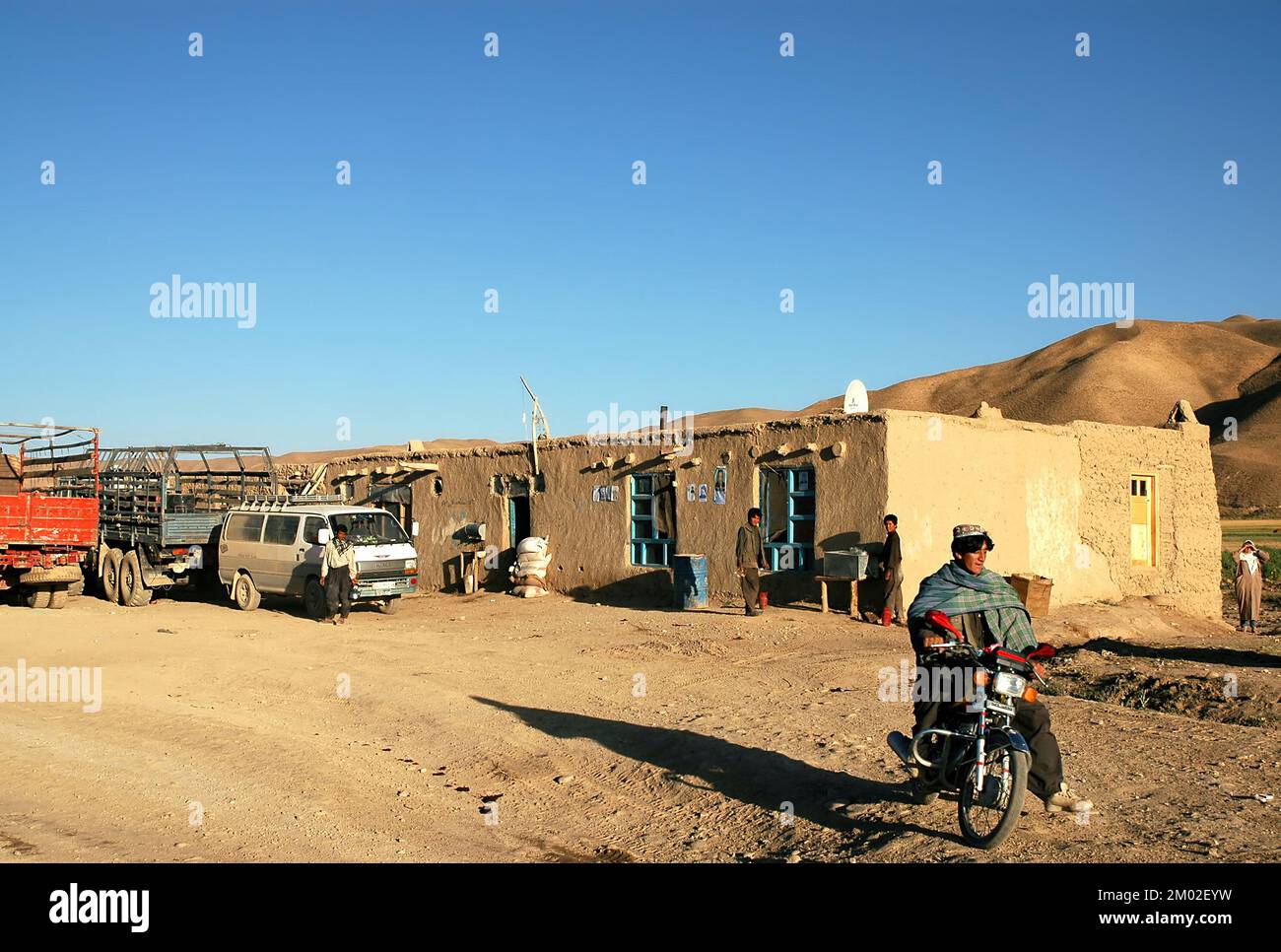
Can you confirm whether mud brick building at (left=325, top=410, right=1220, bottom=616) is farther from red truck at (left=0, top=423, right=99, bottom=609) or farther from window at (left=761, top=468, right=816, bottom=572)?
red truck at (left=0, top=423, right=99, bottom=609)

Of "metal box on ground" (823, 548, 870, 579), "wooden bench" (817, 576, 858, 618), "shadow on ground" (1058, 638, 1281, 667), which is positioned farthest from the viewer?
"wooden bench" (817, 576, 858, 618)

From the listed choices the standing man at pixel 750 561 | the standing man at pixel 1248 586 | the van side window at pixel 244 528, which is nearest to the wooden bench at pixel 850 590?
the standing man at pixel 750 561

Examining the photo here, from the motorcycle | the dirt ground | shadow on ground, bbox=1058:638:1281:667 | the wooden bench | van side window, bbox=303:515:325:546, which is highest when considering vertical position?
van side window, bbox=303:515:325:546

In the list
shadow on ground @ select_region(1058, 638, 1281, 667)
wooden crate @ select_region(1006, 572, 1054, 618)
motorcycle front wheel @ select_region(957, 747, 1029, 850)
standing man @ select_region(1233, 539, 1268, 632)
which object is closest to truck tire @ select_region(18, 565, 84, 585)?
wooden crate @ select_region(1006, 572, 1054, 618)

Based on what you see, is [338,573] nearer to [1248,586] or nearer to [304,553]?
[304,553]

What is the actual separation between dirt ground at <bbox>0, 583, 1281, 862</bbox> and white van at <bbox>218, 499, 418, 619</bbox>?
2.60m

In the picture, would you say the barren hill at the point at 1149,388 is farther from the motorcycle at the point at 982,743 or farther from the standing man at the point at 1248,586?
the motorcycle at the point at 982,743

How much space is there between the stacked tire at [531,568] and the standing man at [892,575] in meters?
7.74

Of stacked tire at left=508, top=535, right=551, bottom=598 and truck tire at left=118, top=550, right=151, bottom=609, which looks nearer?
truck tire at left=118, top=550, right=151, bottom=609

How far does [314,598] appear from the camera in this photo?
54.0ft

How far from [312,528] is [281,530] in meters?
0.79

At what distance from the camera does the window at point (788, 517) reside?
1683 centimetres

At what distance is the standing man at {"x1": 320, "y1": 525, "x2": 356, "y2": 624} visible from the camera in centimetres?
1566

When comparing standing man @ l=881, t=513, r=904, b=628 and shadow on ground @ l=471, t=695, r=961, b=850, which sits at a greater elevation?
standing man @ l=881, t=513, r=904, b=628
